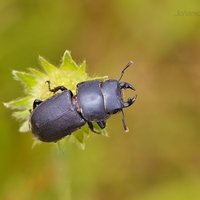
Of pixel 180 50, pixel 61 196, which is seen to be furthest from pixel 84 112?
pixel 180 50

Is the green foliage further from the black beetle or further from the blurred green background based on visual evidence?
the blurred green background

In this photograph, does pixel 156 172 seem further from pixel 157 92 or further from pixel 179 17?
pixel 179 17

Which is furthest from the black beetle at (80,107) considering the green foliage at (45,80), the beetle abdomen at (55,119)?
the green foliage at (45,80)

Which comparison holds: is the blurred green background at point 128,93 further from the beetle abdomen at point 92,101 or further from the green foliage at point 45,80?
the beetle abdomen at point 92,101

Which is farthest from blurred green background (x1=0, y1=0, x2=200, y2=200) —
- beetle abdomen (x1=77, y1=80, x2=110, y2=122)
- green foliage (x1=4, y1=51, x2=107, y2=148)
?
beetle abdomen (x1=77, y1=80, x2=110, y2=122)

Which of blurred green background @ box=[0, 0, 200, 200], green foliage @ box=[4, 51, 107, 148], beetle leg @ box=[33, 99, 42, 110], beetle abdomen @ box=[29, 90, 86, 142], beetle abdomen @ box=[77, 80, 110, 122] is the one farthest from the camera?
blurred green background @ box=[0, 0, 200, 200]

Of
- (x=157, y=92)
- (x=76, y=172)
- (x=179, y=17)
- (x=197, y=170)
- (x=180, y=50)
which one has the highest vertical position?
(x=179, y=17)
